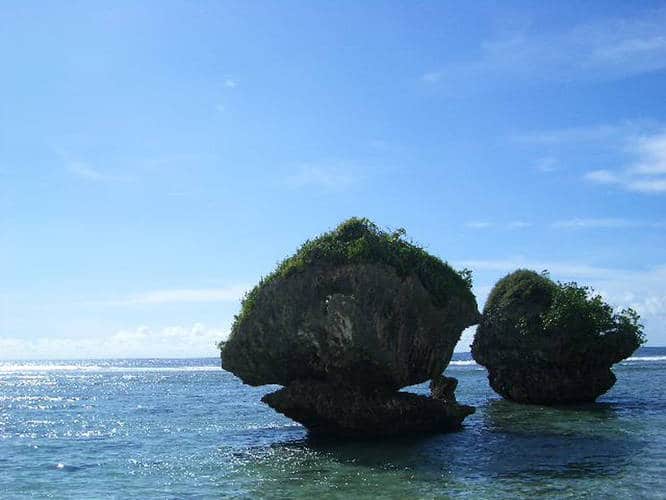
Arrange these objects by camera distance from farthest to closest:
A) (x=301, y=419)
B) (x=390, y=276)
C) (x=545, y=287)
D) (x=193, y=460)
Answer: (x=545, y=287), (x=301, y=419), (x=390, y=276), (x=193, y=460)

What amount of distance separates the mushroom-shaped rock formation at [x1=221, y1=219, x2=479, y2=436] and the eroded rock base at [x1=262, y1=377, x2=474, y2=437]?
45 mm

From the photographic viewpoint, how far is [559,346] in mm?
39281

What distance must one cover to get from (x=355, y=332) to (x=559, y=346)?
60.5 ft

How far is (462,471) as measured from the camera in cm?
2084

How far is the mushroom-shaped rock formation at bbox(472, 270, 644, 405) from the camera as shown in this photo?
39.3 meters

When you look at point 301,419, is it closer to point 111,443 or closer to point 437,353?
point 437,353

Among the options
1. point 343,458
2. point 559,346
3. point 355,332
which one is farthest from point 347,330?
point 559,346

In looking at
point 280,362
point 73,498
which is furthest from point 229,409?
point 73,498

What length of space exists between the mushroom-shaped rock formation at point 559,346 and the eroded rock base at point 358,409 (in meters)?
12.9

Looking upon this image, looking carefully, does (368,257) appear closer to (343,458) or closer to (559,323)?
(343,458)

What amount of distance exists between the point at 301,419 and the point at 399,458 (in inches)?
288

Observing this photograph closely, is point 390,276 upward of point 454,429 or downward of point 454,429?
upward

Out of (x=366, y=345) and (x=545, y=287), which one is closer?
(x=366, y=345)

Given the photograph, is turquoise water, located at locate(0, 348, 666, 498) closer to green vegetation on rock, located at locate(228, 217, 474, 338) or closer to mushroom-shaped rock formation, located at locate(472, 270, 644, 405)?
mushroom-shaped rock formation, located at locate(472, 270, 644, 405)
